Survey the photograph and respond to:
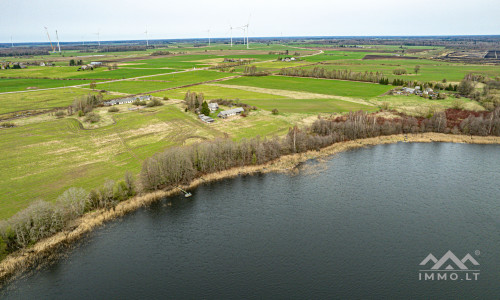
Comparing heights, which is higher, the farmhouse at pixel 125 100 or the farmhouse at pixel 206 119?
the farmhouse at pixel 125 100

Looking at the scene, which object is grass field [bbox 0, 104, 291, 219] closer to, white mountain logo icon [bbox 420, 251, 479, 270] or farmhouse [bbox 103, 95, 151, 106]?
farmhouse [bbox 103, 95, 151, 106]

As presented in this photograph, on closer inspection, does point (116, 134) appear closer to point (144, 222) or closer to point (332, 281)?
point (144, 222)

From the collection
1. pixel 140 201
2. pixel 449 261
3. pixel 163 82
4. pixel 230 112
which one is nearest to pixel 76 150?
pixel 140 201

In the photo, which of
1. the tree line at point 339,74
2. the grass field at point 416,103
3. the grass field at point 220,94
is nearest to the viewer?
the grass field at point 416,103

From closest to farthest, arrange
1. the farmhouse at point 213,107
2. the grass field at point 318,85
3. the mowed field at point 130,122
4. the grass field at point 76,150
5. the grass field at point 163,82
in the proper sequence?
the grass field at point 76,150 → the mowed field at point 130,122 → the farmhouse at point 213,107 → the grass field at point 318,85 → the grass field at point 163,82

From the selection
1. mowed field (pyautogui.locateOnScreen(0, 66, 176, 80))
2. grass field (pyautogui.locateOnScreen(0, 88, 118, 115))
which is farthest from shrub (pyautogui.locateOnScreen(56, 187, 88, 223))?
mowed field (pyautogui.locateOnScreen(0, 66, 176, 80))

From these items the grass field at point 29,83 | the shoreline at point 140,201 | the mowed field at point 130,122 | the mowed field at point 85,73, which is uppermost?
the mowed field at point 85,73

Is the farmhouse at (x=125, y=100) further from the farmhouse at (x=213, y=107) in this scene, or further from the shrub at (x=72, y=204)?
the shrub at (x=72, y=204)

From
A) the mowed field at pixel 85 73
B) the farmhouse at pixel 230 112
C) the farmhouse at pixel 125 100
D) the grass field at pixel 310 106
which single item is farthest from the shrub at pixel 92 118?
the mowed field at pixel 85 73
